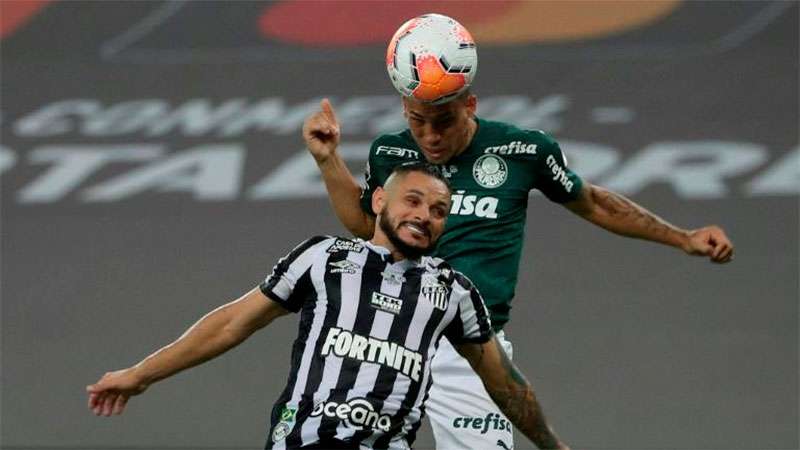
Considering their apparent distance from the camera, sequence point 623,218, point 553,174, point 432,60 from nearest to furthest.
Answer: point 432,60, point 553,174, point 623,218

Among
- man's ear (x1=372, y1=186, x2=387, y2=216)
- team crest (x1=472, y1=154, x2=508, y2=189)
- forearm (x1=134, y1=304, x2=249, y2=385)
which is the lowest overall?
forearm (x1=134, y1=304, x2=249, y2=385)

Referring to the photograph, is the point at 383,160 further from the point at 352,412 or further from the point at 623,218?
the point at 352,412

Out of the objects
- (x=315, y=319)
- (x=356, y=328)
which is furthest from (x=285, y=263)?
(x=356, y=328)

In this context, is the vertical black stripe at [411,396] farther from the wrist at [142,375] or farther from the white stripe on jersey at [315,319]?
the wrist at [142,375]

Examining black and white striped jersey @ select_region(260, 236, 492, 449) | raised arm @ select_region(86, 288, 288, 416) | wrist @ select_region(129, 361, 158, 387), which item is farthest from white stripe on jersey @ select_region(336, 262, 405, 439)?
wrist @ select_region(129, 361, 158, 387)

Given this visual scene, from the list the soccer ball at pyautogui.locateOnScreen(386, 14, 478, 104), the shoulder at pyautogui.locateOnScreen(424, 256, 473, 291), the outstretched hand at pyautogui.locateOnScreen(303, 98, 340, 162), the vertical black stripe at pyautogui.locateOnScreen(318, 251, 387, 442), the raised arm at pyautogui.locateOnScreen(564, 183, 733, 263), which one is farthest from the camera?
the raised arm at pyautogui.locateOnScreen(564, 183, 733, 263)

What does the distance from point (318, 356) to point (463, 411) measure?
43.9 inches

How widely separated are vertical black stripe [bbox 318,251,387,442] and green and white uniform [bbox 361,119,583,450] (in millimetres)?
885

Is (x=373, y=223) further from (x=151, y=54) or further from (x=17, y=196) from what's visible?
(x=151, y=54)

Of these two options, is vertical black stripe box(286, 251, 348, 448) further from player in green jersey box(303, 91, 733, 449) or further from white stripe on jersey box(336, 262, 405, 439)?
player in green jersey box(303, 91, 733, 449)

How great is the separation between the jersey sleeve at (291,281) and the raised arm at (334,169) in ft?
1.97

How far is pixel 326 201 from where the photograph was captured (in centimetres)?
960

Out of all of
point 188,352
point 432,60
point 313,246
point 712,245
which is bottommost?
point 188,352

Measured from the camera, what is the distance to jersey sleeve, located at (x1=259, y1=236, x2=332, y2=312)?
466cm
